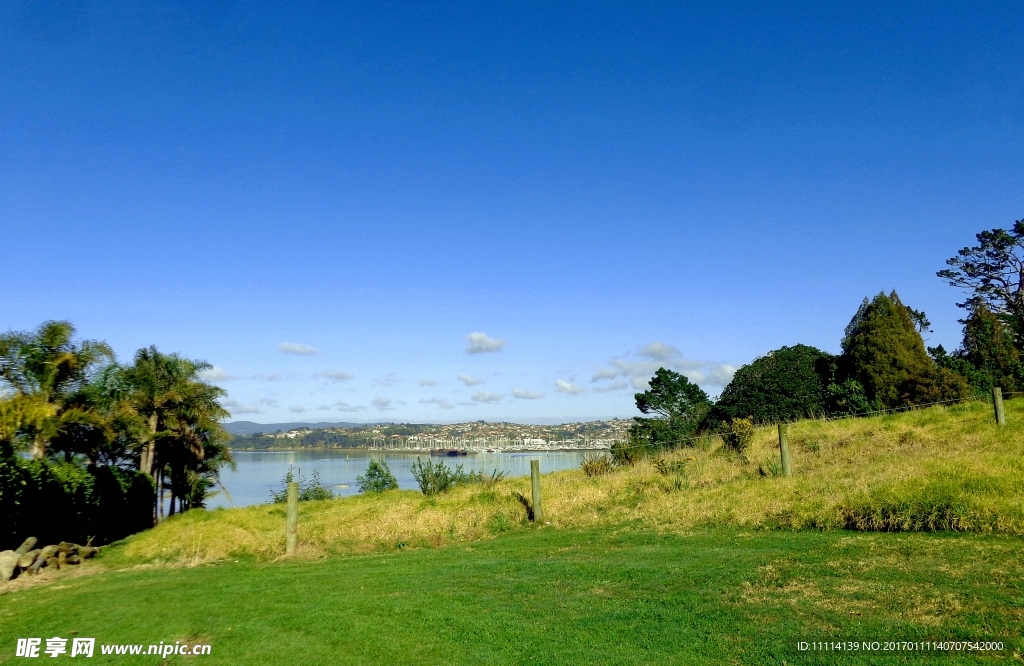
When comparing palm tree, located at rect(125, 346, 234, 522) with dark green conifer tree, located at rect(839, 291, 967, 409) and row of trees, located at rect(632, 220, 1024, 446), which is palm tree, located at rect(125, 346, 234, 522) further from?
dark green conifer tree, located at rect(839, 291, 967, 409)

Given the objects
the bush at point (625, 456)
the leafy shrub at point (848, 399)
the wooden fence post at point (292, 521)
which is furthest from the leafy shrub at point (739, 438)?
the leafy shrub at point (848, 399)

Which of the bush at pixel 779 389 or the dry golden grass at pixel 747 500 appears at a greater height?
the bush at pixel 779 389

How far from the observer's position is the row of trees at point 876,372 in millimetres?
32219

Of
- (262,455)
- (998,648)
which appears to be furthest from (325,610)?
(262,455)

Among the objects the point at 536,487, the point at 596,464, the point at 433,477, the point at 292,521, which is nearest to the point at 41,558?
the point at 292,521

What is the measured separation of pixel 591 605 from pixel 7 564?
1076 centimetres

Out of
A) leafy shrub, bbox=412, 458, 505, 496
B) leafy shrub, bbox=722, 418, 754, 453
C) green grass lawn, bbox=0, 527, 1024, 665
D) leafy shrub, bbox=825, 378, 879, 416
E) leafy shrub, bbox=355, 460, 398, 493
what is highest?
leafy shrub, bbox=825, 378, 879, 416

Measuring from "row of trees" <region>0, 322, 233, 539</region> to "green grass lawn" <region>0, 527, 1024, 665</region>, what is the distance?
359cm

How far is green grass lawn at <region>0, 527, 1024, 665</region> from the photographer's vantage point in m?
5.94

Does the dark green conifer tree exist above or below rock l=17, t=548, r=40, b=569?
above

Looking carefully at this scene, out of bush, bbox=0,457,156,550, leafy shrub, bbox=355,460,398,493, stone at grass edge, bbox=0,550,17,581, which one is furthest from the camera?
leafy shrub, bbox=355,460,398,493

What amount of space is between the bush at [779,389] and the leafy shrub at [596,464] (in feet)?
58.3

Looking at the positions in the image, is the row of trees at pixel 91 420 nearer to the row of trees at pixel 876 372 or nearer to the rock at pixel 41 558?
the rock at pixel 41 558

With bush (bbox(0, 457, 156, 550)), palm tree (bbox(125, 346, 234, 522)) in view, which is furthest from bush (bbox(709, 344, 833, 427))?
bush (bbox(0, 457, 156, 550))
